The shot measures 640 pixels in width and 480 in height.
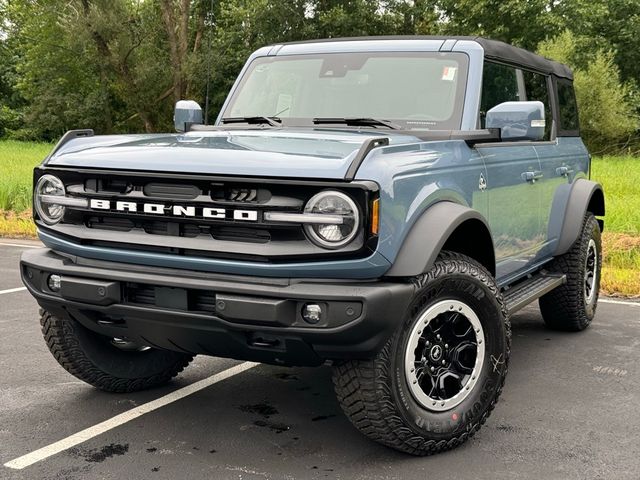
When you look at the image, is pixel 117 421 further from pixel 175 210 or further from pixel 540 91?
pixel 540 91

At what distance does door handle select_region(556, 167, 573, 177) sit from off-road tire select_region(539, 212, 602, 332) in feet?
1.46

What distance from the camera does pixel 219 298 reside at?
10.5ft

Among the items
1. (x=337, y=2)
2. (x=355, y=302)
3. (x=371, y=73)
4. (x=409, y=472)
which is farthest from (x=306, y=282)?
(x=337, y=2)

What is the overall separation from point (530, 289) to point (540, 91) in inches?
60.0

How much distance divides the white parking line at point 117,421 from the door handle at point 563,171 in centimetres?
241

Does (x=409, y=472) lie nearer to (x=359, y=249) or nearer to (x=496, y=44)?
(x=359, y=249)

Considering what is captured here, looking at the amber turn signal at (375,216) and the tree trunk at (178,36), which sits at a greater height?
the tree trunk at (178,36)

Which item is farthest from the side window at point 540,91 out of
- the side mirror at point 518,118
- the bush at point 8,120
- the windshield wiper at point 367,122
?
the bush at point 8,120

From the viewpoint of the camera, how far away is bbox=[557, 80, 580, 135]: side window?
6.09m

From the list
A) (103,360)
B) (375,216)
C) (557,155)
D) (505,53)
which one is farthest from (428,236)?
(557,155)

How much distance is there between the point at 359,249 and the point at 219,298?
1.93ft

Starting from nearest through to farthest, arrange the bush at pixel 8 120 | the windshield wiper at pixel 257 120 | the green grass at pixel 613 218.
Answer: the windshield wiper at pixel 257 120 < the green grass at pixel 613 218 < the bush at pixel 8 120

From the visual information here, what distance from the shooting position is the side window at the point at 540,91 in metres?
5.49

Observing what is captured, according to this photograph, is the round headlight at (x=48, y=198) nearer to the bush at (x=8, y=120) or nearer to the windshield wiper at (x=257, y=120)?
the windshield wiper at (x=257, y=120)
